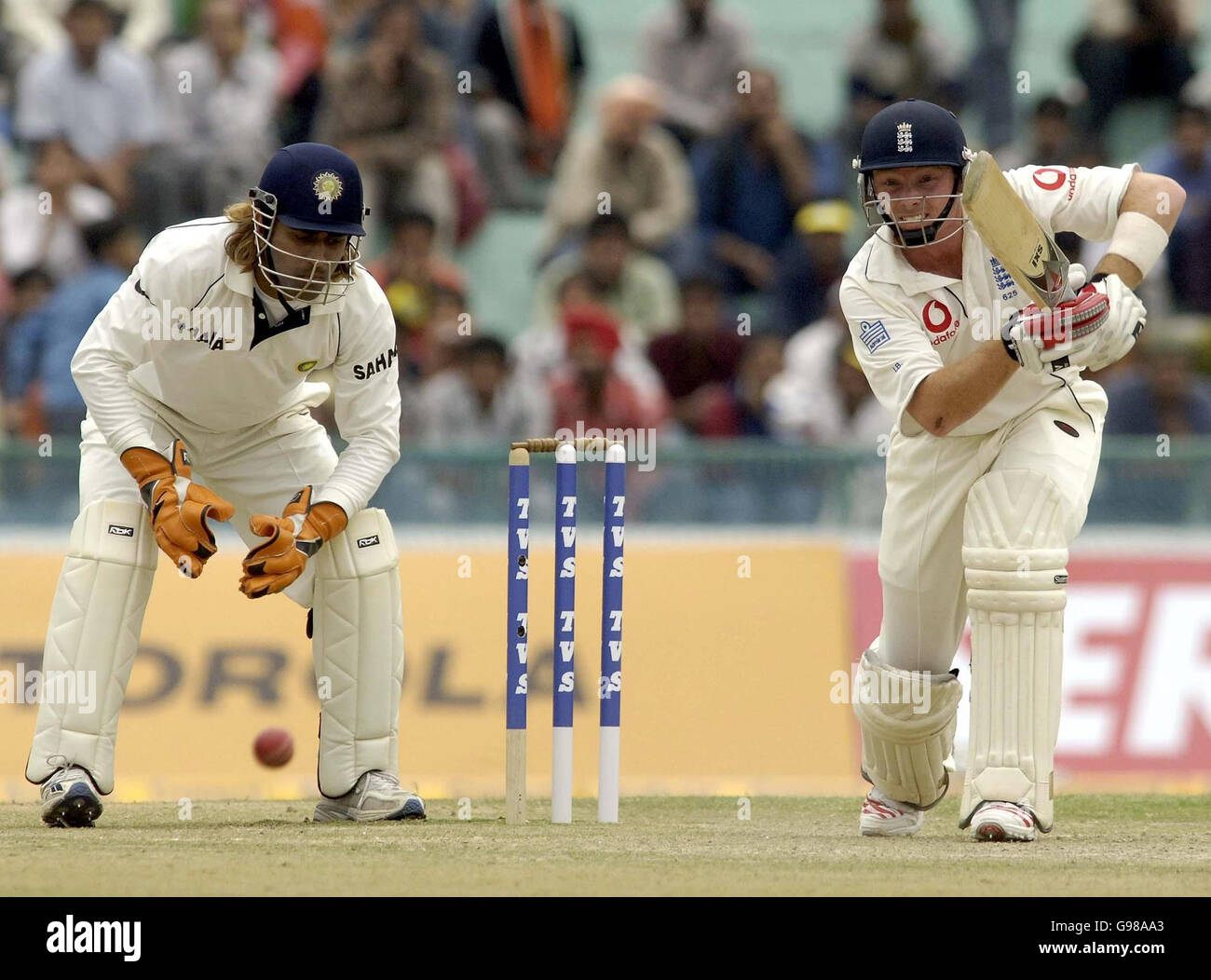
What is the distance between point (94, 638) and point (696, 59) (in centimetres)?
680

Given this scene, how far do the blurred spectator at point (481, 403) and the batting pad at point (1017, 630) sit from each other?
13.4ft

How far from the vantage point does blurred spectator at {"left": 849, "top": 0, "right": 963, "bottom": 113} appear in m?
11.3

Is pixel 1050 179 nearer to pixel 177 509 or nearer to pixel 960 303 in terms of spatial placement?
pixel 960 303

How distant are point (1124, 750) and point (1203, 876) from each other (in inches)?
135

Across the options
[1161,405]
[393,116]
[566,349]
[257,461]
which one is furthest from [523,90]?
[257,461]

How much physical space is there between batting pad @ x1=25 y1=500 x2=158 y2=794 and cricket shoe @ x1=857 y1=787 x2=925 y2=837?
2015 mm

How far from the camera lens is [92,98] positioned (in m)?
10.7

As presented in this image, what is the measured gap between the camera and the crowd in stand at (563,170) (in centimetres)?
922

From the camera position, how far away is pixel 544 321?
33.9ft

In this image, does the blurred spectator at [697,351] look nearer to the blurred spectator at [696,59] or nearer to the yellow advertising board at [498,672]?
the blurred spectator at [696,59]

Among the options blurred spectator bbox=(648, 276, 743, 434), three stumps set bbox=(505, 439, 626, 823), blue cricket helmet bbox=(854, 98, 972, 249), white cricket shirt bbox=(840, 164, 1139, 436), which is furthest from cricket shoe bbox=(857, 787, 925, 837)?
blurred spectator bbox=(648, 276, 743, 434)

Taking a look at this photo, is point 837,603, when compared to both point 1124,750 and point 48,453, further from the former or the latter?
point 48,453

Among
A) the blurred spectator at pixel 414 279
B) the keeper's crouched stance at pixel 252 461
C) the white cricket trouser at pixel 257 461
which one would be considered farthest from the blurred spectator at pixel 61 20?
the keeper's crouched stance at pixel 252 461

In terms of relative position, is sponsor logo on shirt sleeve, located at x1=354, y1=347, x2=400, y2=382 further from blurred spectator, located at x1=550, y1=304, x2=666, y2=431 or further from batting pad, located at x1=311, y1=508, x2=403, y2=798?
blurred spectator, located at x1=550, y1=304, x2=666, y2=431
